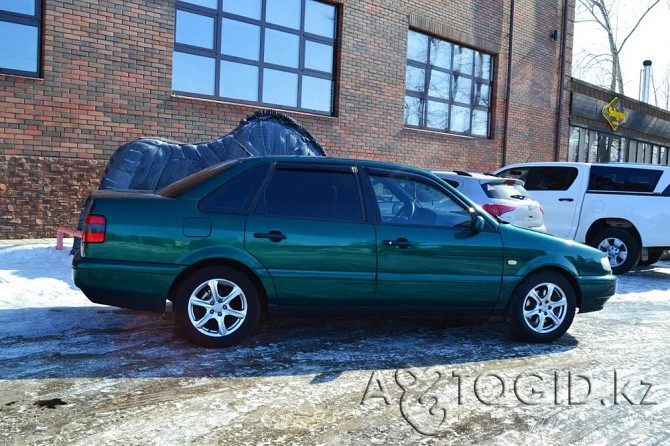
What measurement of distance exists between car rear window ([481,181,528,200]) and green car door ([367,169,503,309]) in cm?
306

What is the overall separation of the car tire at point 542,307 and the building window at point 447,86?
32.8 feet

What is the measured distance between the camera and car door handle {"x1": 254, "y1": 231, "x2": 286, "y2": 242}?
5043 mm

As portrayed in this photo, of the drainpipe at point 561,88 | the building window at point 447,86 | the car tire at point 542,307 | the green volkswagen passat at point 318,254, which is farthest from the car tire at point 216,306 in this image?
the drainpipe at point 561,88

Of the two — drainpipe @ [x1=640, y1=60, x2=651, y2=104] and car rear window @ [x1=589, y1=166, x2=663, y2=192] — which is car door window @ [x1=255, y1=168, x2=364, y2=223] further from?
drainpipe @ [x1=640, y1=60, x2=651, y2=104]

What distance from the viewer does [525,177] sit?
11.7m

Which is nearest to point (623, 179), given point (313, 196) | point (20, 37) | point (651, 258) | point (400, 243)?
point (651, 258)

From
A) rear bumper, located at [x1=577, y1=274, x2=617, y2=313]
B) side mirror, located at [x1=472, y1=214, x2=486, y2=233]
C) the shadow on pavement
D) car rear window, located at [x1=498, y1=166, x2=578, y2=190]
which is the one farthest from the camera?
car rear window, located at [x1=498, y1=166, x2=578, y2=190]

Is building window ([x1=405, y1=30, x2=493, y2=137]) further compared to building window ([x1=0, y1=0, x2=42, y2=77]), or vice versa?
building window ([x1=405, y1=30, x2=493, y2=137])

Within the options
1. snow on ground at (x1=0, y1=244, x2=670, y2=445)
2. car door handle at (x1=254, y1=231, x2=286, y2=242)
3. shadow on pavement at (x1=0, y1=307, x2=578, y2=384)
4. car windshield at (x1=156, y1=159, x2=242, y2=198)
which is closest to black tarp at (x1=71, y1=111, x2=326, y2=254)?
snow on ground at (x1=0, y1=244, x2=670, y2=445)

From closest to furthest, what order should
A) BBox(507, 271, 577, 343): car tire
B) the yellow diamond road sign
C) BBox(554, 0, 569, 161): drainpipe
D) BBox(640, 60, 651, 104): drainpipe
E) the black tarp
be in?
1. BBox(507, 271, 577, 343): car tire
2. the black tarp
3. BBox(554, 0, 569, 161): drainpipe
4. the yellow diamond road sign
5. BBox(640, 60, 651, 104): drainpipe

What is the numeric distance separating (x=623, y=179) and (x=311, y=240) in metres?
7.66

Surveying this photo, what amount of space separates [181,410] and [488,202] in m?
5.62

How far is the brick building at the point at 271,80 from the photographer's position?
970 centimetres

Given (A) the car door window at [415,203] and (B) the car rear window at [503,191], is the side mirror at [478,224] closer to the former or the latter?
(A) the car door window at [415,203]
